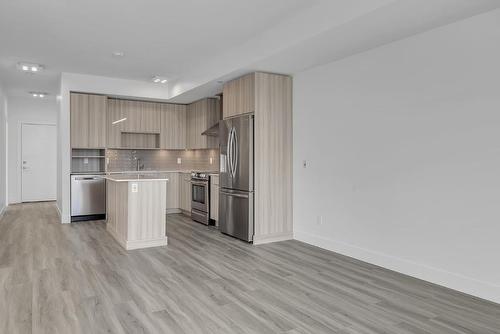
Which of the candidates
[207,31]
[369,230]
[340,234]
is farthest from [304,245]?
[207,31]

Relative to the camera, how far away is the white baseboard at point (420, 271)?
320cm

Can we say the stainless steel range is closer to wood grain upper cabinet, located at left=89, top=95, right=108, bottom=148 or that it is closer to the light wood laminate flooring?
the light wood laminate flooring

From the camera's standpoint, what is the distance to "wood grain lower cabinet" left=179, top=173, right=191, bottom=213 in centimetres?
765

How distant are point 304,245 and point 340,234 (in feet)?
2.17

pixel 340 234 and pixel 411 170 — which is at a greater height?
pixel 411 170

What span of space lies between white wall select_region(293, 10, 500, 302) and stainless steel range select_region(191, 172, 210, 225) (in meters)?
2.27

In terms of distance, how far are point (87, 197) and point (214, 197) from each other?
2.68m

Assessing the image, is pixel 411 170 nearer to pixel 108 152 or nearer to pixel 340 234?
pixel 340 234

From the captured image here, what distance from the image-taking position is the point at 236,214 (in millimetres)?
5535

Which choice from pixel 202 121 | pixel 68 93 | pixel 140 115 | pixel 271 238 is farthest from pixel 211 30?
pixel 140 115

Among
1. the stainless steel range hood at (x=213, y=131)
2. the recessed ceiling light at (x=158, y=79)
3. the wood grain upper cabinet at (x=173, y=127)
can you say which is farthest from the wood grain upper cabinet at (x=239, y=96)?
the wood grain upper cabinet at (x=173, y=127)

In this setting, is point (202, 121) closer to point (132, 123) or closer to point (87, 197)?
point (132, 123)

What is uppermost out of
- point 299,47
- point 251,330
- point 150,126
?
point 299,47

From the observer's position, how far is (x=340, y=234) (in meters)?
4.73
